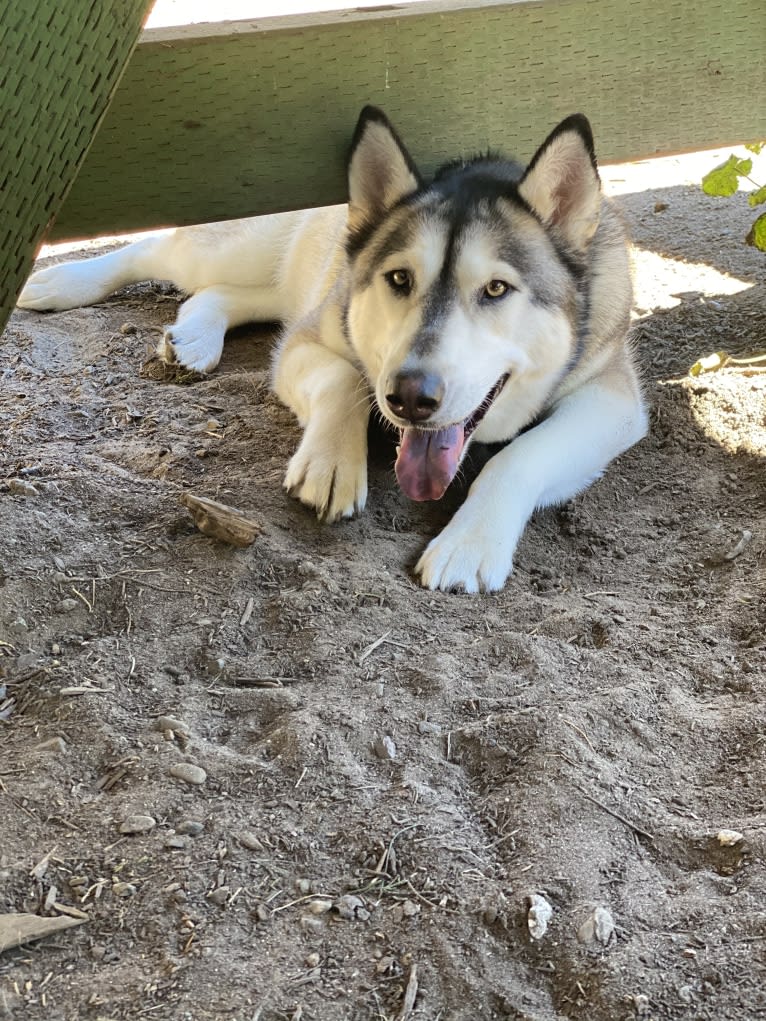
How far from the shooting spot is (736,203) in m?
5.89

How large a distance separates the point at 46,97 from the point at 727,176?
8.42 ft

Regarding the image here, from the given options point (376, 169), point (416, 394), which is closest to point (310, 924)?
point (416, 394)

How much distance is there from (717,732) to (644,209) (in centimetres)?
455

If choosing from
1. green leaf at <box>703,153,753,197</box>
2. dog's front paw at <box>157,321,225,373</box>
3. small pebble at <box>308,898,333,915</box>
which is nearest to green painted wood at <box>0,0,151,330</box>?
small pebble at <box>308,898,333,915</box>

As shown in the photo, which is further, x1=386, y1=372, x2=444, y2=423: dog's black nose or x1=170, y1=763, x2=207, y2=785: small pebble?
x1=386, y1=372, x2=444, y2=423: dog's black nose

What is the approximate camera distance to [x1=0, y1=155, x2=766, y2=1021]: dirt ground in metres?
1.59

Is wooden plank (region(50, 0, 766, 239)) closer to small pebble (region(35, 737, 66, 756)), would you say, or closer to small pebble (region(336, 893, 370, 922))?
small pebble (region(35, 737, 66, 756))

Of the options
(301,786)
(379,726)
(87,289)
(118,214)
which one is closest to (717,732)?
(379,726)

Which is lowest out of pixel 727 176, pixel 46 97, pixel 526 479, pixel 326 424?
pixel 526 479

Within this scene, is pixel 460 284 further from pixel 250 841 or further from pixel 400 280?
pixel 250 841

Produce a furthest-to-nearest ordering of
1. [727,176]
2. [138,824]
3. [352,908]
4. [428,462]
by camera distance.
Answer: [727,176] → [428,462] → [138,824] → [352,908]

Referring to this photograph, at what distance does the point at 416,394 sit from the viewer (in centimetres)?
274

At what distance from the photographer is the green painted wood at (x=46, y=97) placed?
209cm

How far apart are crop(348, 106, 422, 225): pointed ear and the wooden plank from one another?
3.1 inches
